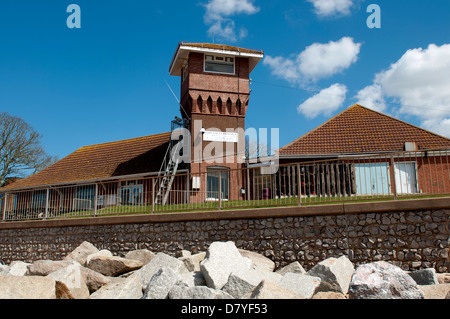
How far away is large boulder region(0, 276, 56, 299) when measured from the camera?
6.97 meters

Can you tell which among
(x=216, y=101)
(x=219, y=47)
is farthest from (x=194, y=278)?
(x=219, y=47)

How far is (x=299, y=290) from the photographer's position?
732 centimetres

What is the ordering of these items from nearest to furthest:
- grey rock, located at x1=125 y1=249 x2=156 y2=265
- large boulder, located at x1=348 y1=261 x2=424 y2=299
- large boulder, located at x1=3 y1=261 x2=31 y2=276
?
1. large boulder, located at x1=348 y1=261 x2=424 y2=299
2. grey rock, located at x1=125 y1=249 x2=156 y2=265
3. large boulder, located at x1=3 y1=261 x2=31 y2=276

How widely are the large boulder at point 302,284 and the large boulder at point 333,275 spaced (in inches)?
11.9

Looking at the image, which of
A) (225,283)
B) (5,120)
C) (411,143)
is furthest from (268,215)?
(5,120)

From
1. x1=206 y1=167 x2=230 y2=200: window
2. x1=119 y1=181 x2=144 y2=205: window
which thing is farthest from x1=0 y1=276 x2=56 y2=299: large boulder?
x1=206 y1=167 x2=230 y2=200: window

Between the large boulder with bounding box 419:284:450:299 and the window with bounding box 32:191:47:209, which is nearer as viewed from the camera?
the large boulder with bounding box 419:284:450:299

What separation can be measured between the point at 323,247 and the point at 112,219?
657cm

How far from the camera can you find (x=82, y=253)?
39.4ft

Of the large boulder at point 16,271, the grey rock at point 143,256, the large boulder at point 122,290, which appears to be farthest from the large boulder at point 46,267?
the large boulder at point 122,290

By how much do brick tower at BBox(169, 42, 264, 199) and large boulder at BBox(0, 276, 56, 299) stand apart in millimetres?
13826

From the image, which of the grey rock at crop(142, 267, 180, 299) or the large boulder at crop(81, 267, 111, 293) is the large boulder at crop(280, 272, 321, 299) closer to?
the grey rock at crop(142, 267, 180, 299)
